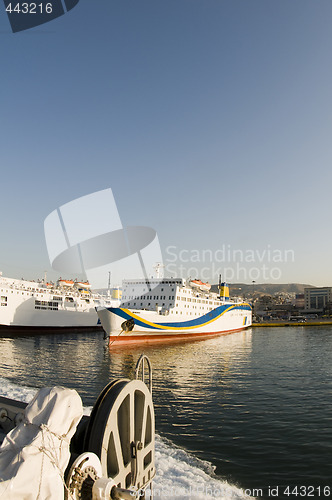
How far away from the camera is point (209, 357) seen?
85.8ft

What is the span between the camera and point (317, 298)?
494 feet

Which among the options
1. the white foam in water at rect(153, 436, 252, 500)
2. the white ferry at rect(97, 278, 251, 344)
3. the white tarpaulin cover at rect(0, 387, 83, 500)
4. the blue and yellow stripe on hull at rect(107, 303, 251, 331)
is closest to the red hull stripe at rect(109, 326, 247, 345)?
the white ferry at rect(97, 278, 251, 344)

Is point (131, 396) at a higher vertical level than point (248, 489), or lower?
higher

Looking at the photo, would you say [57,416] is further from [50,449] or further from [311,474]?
[311,474]

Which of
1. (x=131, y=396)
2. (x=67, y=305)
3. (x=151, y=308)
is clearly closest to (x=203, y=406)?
(x=131, y=396)

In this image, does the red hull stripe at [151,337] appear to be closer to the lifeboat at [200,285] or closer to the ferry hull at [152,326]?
the ferry hull at [152,326]

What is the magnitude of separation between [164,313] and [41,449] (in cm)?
3657

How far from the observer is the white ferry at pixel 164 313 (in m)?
34.0

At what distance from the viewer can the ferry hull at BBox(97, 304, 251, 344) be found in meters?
33.7

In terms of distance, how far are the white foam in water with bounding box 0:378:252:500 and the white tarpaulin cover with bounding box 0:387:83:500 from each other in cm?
377

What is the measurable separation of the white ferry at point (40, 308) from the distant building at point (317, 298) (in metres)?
122

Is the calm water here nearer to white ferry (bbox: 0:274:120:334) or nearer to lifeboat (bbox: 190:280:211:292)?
white ferry (bbox: 0:274:120:334)

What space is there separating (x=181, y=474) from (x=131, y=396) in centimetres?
387

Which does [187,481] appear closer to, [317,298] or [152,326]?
[152,326]
